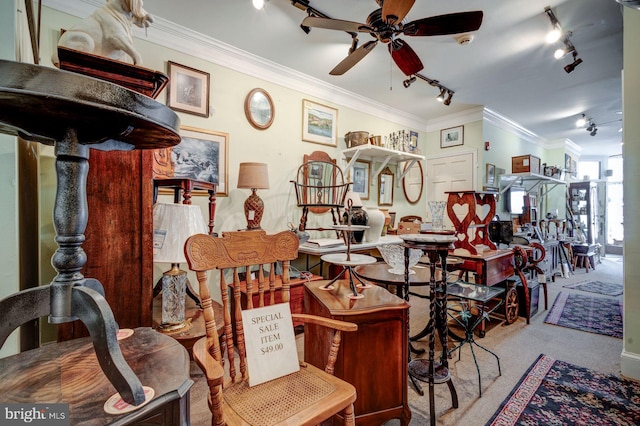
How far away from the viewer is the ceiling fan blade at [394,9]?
5.20 feet

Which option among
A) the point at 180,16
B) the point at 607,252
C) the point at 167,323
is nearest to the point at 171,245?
the point at 167,323

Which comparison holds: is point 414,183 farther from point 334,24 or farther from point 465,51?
point 334,24

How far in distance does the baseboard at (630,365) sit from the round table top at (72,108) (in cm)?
313

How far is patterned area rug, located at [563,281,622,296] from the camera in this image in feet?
13.6

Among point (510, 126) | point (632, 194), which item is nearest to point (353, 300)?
point (632, 194)

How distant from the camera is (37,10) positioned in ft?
5.47

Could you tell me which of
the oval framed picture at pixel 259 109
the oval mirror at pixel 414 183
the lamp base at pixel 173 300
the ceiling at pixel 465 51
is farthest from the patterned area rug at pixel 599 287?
the lamp base at pixel 173 300

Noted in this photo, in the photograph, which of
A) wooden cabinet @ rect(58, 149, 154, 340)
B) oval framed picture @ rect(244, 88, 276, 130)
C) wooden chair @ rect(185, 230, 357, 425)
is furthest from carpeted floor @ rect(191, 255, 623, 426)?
oval framed picture @ rect(244, 88, 276, 130)

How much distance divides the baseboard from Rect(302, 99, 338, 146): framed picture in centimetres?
335

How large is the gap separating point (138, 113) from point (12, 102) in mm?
201

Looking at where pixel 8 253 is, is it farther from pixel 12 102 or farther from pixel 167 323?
pixel 12 102

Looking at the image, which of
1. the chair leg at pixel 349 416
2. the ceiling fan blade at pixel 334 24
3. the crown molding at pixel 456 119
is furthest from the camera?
the crown molding at pixel 456 119

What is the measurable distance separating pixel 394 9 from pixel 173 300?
6.56ft

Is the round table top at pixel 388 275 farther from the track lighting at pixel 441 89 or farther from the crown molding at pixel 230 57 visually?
the track lighting at pixel 441 89
